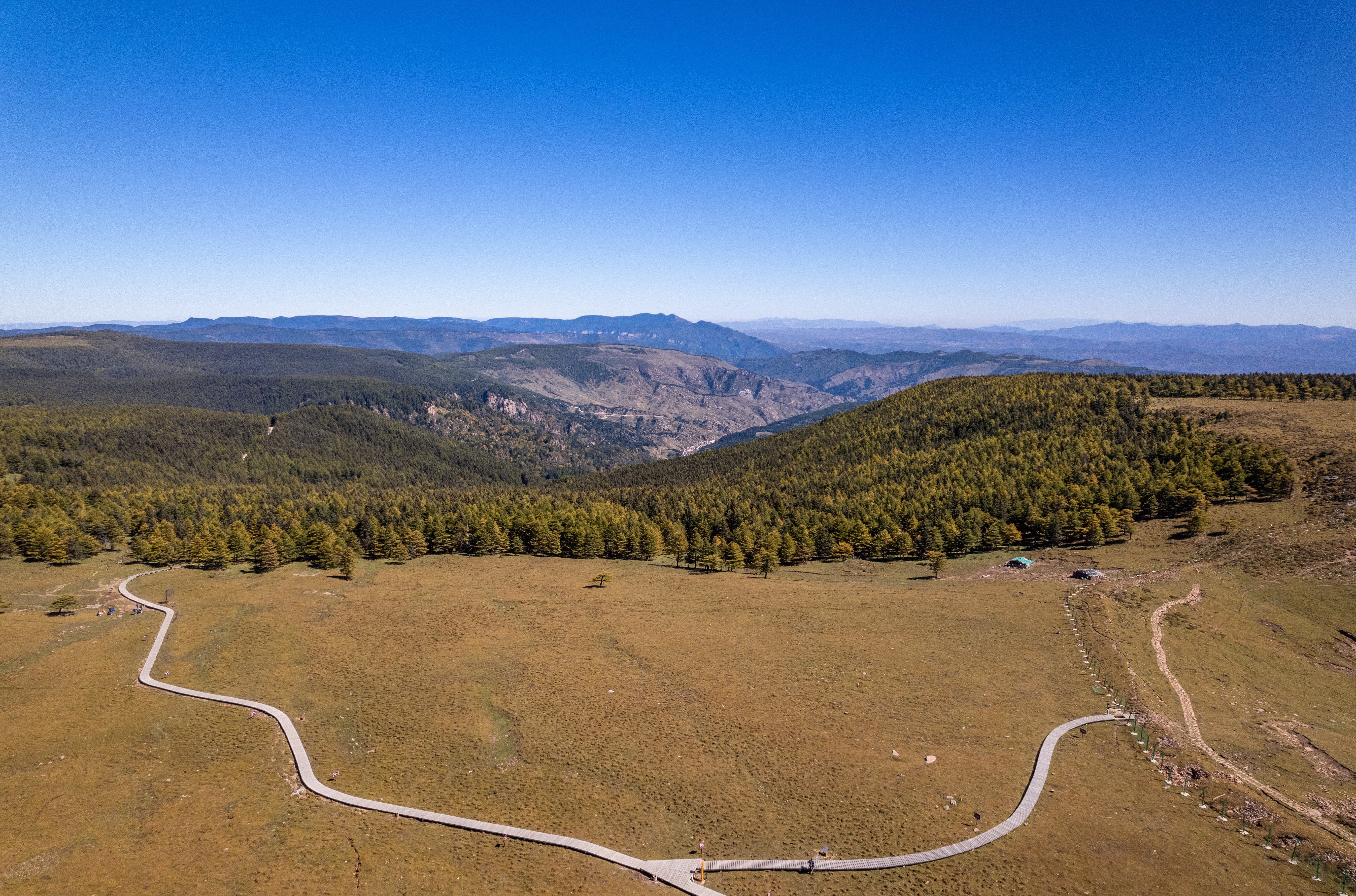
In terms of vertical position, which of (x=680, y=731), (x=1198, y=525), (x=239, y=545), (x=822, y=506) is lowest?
(x=239, y=545)

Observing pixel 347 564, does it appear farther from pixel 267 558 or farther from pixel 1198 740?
pixel 1198 740

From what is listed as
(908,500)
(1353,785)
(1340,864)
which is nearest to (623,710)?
(1340,864)

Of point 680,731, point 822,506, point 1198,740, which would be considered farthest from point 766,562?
point 1198,740

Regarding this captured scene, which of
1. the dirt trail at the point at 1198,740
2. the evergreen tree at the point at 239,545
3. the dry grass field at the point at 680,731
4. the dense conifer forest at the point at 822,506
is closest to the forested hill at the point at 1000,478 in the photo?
the dense conifer forest at the point at 822,506

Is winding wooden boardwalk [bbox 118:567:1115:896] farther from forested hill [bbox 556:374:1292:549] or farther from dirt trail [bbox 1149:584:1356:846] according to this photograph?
forested hill [bbox 556:374:1292:549]

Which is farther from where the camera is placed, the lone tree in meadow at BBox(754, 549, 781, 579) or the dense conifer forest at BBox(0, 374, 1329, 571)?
the dense conifer forest at BBox(0, 374, 1329, 571)

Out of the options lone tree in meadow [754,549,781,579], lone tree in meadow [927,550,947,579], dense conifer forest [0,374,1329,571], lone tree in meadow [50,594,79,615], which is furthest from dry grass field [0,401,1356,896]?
dense conifer forest [0,374,1329,571]

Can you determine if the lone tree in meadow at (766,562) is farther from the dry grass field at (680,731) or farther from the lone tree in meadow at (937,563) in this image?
the lone tree in meadow at (937,563)

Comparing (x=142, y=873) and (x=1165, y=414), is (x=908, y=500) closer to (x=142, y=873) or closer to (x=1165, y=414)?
(x=1165, y=414)
